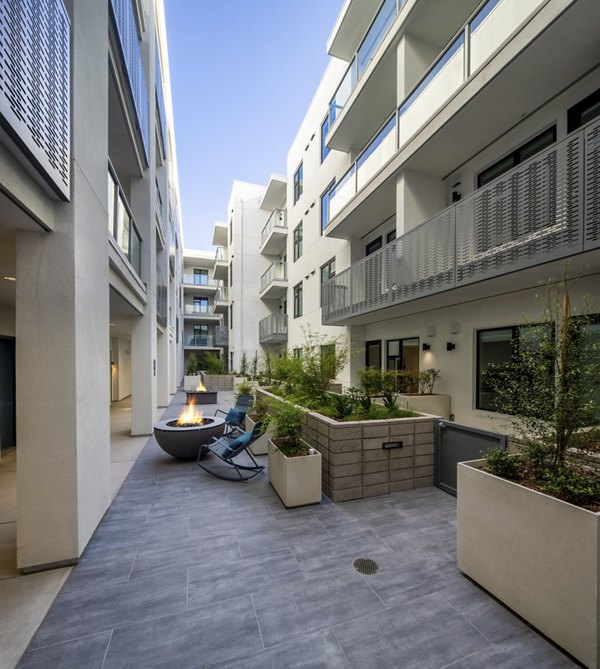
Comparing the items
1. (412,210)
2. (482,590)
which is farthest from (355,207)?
(482,590)

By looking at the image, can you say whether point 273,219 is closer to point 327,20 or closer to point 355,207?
point 327,20

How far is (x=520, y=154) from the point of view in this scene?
6.06 metres

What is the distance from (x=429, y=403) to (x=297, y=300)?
10196 millimetres

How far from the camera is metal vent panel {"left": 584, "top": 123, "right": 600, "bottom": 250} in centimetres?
381

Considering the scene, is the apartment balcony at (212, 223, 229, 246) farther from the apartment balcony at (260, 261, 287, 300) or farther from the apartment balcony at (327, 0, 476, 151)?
the apartment balcony at (327, 0, 476, 151)

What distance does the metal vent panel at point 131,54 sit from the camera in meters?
5.21

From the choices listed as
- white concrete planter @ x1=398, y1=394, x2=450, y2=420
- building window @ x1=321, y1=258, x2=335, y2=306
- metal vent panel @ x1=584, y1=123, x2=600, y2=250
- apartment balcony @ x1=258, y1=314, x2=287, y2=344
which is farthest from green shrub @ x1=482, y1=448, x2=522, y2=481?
apartment balcony @ x1=258, y1=314, x2=287, y2=344

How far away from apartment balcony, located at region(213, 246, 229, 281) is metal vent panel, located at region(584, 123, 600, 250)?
25.8 m

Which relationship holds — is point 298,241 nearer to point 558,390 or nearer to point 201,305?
point 558,390

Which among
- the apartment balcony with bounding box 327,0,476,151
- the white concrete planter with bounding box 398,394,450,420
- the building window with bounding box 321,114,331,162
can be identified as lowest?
the white concrete planter with bounding box 398,394,450,420

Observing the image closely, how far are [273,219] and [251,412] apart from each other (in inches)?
580

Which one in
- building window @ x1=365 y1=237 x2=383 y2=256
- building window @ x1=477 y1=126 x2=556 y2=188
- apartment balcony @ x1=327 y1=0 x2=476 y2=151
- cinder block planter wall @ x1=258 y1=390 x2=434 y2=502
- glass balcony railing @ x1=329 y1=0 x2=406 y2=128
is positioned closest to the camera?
cinder block planter wall @ x1=258 y1=390 x2=434 y2=502

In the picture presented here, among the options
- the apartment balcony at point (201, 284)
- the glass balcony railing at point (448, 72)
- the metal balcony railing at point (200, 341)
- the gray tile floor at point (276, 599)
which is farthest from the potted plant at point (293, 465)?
the apartment balcony at point (201, 284)

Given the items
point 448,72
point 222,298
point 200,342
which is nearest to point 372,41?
point 448,72
